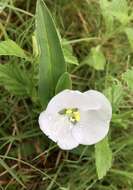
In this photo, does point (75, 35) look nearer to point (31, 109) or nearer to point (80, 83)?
point (80, 83)

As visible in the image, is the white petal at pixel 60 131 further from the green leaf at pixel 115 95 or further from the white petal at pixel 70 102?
the green leaf at pixel 115 95

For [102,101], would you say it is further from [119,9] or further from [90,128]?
[119,9]

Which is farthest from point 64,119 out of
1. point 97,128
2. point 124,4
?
point 124,4

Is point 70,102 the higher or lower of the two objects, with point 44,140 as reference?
higher

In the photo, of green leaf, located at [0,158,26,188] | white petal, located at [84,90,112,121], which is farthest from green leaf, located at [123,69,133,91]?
green leaf, located at [0,158,26,188]

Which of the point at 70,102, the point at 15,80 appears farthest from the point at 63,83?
the point at 15,80
